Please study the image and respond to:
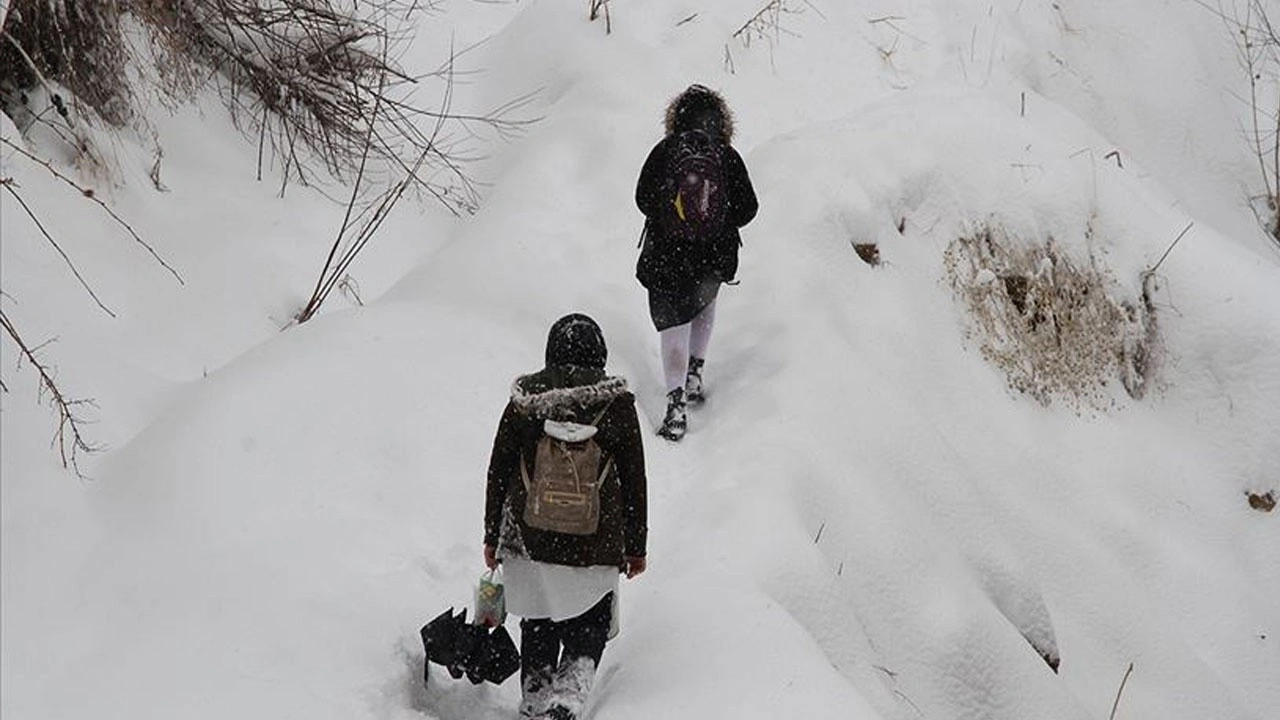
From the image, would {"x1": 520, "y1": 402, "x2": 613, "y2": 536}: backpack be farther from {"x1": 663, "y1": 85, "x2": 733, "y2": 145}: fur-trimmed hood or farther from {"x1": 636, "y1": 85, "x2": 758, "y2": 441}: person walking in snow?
{"x1": 663, "y1": 85, "x2": 733, "y2": 145}: fur-trimmed hood

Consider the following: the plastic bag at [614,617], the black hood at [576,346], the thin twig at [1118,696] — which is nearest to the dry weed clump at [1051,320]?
the thin twig at [1118,696]

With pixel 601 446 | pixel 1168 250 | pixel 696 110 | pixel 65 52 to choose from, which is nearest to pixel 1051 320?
pixel 1168 250

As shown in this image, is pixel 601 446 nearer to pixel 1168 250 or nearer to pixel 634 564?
pixel 634 564

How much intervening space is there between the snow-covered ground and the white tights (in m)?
0.28

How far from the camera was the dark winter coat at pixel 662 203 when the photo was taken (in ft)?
16.8

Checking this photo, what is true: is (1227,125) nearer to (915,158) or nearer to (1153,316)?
(1153,316)

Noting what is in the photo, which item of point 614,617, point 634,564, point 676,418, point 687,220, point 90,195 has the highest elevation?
point 90,195

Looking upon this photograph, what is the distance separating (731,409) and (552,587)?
7.44 ft

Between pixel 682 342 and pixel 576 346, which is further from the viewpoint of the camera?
pixel 682 342

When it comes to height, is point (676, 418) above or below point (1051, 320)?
above

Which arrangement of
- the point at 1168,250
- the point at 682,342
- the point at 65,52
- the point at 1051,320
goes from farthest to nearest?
the point at 1168,250 → the point at 1051,320 → the point at 65,52 → the point at 682,342

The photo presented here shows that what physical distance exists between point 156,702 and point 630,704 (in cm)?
139

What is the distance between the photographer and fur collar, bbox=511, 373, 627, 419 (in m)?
3.31

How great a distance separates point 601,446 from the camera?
11.1ft
